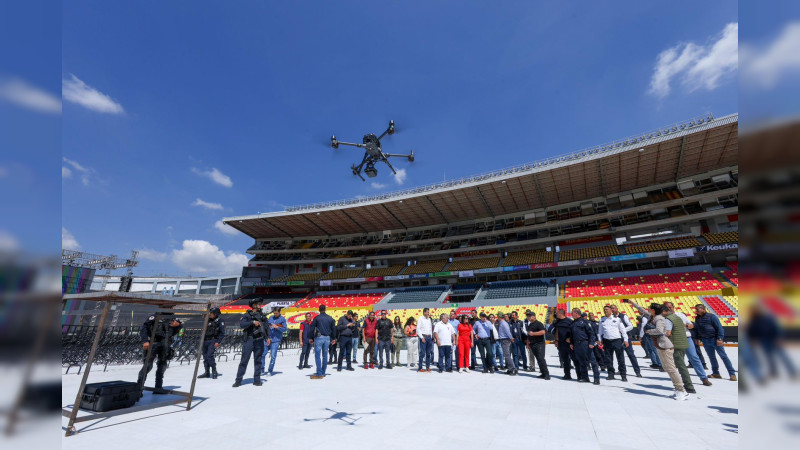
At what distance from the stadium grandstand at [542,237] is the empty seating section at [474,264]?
259mm

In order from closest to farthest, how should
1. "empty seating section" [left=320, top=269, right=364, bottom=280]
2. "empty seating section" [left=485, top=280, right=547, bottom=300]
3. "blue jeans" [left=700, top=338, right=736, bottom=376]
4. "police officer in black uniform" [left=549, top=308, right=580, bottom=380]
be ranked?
"blue jeans" [left=700, top=338, right=736, bottom=376], "police officer in black uniform" [left=549, top=308, right=580, bottom=380], "empty seating section" [left=485, top=280, right=547, bottom=300], "empty seating section" [left=320, top=269, right=364, bottom=280]

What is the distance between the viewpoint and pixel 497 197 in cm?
3319

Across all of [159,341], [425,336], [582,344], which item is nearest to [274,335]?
[159,341]

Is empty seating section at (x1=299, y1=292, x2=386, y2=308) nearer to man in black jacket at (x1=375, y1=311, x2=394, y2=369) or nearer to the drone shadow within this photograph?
man in black jacket at (x1=375, y1=311, x2=394, y2=369)

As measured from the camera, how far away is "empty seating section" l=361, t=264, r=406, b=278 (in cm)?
3871

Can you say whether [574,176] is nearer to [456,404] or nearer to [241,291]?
[456,404]

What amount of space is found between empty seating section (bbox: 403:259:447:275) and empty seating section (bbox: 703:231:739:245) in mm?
22009

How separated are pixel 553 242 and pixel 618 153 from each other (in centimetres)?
1088

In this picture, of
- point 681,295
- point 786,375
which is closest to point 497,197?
point 681,295

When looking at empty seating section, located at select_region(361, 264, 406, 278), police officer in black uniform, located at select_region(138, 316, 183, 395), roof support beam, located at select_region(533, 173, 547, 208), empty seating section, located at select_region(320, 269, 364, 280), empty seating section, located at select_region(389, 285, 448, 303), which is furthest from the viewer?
empty seating section, located at select_region(320, 269, 364, 280)

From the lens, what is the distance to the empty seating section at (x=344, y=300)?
35.0m

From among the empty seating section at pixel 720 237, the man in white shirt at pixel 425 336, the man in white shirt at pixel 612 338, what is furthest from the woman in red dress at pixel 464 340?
the empty seating section at pixel 720 237

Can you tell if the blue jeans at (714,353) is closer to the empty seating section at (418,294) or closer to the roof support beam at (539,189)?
the roof support beam at (539,189)

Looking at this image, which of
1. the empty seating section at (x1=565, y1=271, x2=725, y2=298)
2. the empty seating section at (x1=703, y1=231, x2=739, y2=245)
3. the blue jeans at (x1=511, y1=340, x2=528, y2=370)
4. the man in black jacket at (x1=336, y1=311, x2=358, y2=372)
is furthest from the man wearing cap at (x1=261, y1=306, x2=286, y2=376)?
the empty seating section at (x1=703, y1=231, x2=739, y2=245)
